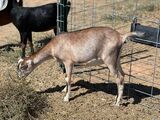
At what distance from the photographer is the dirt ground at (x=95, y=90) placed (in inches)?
243

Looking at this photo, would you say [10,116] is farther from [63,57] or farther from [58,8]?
[58,8]

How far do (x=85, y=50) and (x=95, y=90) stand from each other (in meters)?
0.98

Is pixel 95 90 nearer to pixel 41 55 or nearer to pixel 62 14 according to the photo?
pixel 41 55

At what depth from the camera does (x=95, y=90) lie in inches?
276

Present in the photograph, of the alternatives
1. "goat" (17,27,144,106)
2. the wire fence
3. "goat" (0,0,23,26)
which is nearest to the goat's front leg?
"goat" (17,27,144,106)

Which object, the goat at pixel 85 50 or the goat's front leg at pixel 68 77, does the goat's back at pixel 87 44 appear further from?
the goat's front leg at pixel 68 77

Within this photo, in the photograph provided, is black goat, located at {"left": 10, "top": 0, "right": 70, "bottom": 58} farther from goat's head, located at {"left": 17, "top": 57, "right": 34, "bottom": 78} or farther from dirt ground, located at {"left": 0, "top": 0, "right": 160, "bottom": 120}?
goat's head, located at {"left": 17, "top": 57, "right": 34, "bottom": 78}

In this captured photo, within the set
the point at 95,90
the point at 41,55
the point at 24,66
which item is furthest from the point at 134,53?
the point at 24,66

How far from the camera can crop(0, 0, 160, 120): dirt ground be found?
6.16 m

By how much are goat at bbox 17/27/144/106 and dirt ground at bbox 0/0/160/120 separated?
243 mm

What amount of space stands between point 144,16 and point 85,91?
16.3 feet

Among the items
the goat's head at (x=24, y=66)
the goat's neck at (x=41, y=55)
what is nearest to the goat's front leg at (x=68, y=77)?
the goat's neck at (x=41, y=55)

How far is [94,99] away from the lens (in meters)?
6.67

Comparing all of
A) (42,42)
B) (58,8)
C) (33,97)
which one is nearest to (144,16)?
(42,42)
